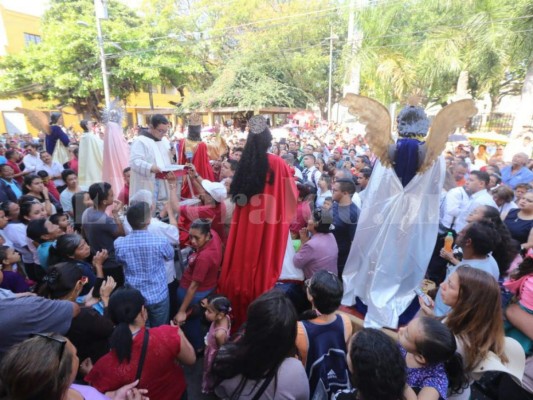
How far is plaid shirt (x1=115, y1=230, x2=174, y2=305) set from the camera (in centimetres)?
259

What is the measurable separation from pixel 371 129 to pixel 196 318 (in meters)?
2.40

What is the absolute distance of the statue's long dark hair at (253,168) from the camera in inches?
112

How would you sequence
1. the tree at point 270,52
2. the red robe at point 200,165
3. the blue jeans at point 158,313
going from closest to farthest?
the blue jeans at point 158,313 → the red robe at point 200,165 → the tree at point 270,52

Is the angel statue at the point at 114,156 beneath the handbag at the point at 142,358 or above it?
above

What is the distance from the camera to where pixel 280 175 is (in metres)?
2.95

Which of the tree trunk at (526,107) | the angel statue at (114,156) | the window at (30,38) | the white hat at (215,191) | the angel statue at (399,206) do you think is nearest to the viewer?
the angel statue at (399,206)

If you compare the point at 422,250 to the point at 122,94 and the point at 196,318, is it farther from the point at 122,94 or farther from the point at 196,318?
the point at 122,94

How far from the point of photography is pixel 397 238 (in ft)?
10.0

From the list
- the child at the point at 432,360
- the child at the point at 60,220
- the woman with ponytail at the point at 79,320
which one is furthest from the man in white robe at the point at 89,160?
the child at the point at 432,360

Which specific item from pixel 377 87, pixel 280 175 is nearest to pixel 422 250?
pixel 280 175

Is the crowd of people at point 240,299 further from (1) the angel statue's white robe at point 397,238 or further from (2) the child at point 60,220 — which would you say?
(1) the angel statue's white robe at point 397,238

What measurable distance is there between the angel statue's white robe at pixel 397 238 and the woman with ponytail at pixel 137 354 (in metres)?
1.80

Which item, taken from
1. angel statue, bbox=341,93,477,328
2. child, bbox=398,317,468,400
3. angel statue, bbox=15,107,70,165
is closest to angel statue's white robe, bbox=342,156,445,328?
angel statue, bbox=341,93,477,328

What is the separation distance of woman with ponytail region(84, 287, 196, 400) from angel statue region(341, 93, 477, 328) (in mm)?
1811
